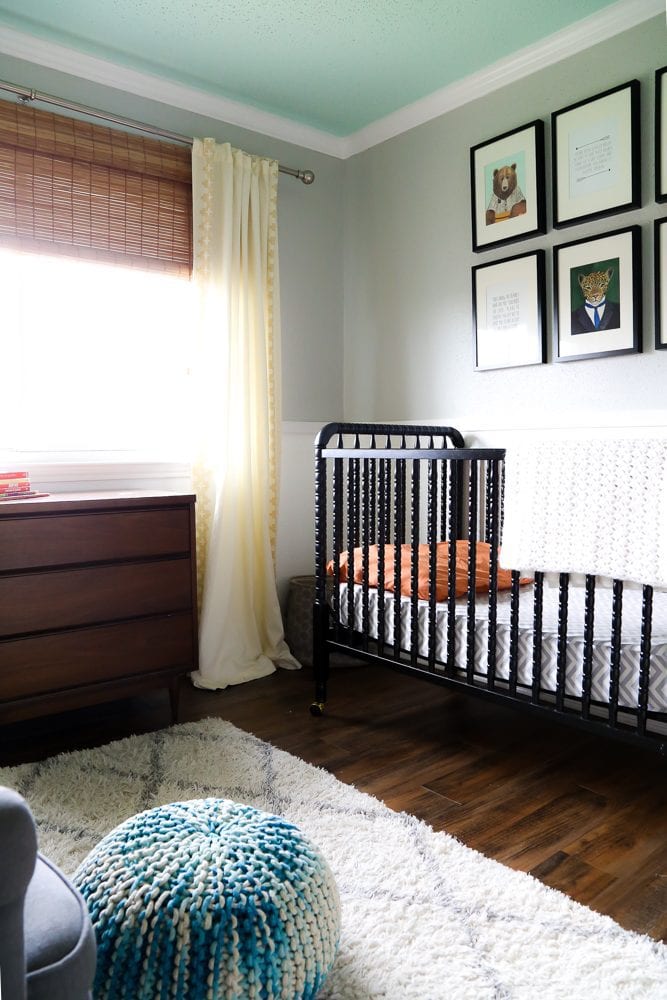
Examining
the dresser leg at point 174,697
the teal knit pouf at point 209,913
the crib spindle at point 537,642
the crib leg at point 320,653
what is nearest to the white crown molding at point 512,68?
the crib spindle at point 537,642

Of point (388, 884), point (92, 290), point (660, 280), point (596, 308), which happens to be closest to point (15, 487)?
point (92, 290)

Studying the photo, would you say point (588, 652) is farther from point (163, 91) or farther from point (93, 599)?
point (163, 91)

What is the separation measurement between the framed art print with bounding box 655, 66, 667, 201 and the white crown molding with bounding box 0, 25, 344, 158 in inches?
57.9

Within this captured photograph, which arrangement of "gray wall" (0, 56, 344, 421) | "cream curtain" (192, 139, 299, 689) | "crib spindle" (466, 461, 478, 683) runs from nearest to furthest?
"crib spindle" (466, 461, 478, 683) → "cream curtain" (192, 139, 299, 689) → "gray wall" (0, 56, 344, 421)

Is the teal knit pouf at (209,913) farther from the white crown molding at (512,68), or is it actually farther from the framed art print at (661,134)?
the white crown molding at (512,68)

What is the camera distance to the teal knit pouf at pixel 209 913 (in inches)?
37.8

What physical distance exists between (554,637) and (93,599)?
130cm

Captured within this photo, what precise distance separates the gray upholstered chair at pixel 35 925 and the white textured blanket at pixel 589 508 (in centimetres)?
116

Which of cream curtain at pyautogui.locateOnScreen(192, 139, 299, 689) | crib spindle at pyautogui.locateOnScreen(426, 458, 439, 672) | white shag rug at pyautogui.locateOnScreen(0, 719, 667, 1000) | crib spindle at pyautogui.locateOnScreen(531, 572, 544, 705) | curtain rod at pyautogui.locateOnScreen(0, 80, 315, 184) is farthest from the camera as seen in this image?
cream curtain at pyautogui.locateOnScreen(192, 139, 299, 689)

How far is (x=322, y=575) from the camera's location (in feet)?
8.00

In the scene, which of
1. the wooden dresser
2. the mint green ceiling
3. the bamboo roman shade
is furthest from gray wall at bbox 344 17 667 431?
the wooden dresser

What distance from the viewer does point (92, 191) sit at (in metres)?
2.54

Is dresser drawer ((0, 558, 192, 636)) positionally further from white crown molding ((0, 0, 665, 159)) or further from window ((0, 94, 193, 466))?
white crown molding ((0, 0, 665, 159))

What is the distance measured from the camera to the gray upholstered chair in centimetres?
61
